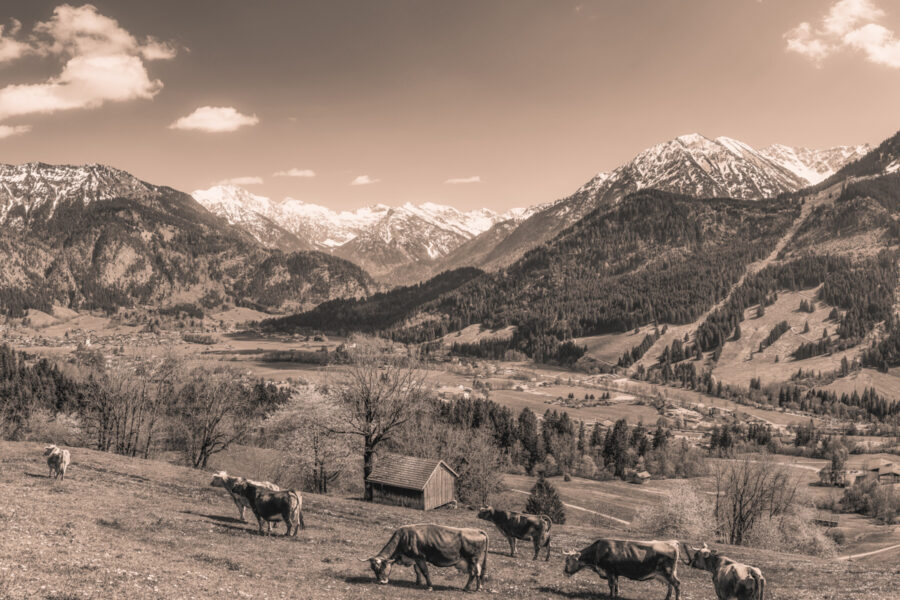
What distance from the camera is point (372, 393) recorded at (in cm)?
5834

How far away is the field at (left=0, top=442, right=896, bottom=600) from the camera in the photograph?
17.5 metres

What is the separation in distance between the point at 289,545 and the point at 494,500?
208 feet

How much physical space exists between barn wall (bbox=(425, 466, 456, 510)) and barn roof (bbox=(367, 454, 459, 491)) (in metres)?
0.85

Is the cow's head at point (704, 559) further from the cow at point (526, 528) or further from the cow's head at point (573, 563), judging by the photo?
the cow at point (526, 528)

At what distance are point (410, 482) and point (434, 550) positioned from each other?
126ft

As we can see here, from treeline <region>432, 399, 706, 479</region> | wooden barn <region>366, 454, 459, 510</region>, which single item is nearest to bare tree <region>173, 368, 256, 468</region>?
wooden barn <region>366, 454, 459, 510</region>

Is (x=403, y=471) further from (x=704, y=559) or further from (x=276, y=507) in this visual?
(x=704, y=559)

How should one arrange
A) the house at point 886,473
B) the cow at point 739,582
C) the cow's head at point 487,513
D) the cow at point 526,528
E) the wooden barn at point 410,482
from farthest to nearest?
the house at point 886,473, the wooden barn at point 410,482, the cow's head at point 487,513, the cow at point 526,528, the cow at point 739,582

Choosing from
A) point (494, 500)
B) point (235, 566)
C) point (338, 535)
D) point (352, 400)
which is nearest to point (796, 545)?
point (494, 500)

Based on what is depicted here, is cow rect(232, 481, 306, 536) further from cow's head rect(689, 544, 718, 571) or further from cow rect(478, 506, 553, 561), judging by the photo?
cow's head rect(689, 544, 718, 571)

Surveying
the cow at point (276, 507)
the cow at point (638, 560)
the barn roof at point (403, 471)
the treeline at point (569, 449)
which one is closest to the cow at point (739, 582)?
the cow at point (638, 560)

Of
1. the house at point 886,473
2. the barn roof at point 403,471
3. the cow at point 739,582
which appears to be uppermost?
the cow at point 739,582

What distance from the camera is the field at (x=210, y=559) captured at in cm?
1753

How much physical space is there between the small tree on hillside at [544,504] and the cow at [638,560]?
56883 millimetres
